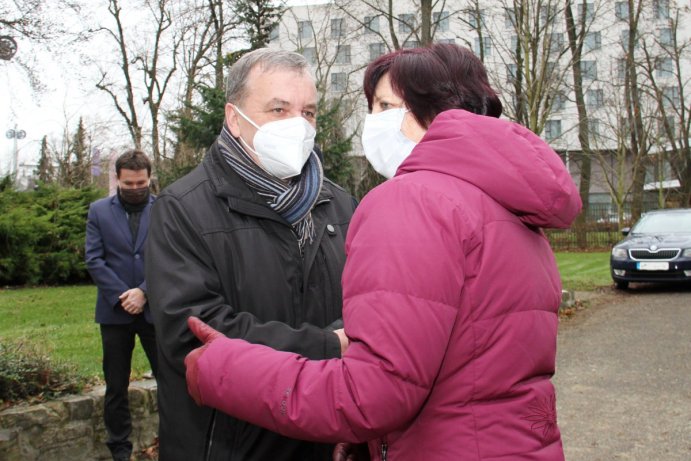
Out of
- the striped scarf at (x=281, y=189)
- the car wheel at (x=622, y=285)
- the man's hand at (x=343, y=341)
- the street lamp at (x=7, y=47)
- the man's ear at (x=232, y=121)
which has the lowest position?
the car wheel at (x=622, y=285)

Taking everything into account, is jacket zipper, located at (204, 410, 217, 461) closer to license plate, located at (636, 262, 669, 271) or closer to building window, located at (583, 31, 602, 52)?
license plate, located at (636, 262, 669, 271)

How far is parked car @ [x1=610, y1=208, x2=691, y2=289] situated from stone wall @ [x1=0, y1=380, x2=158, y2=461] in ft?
35.5

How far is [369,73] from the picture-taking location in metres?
2.05

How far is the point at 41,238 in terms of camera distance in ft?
47.4

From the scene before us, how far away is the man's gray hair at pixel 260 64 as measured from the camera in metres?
2.48

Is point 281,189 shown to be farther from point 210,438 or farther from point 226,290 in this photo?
point 210,438

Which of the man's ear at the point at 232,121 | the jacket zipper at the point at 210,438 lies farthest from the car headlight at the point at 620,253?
the jacket zipper at the point at 210,438

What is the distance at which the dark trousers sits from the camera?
14.9 ft

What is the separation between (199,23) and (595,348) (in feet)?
74.4

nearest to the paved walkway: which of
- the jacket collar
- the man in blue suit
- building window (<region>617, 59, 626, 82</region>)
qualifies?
the man in blue suit

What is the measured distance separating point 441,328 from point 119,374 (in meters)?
3.70

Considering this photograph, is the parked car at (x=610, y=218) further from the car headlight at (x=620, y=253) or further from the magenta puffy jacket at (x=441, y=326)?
the magenta puffy jacket at (x=441, y=326)

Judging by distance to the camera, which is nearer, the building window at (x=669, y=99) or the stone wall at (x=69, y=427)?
the stone wall at (x=69, y=427)

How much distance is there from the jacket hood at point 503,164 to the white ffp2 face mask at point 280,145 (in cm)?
87
